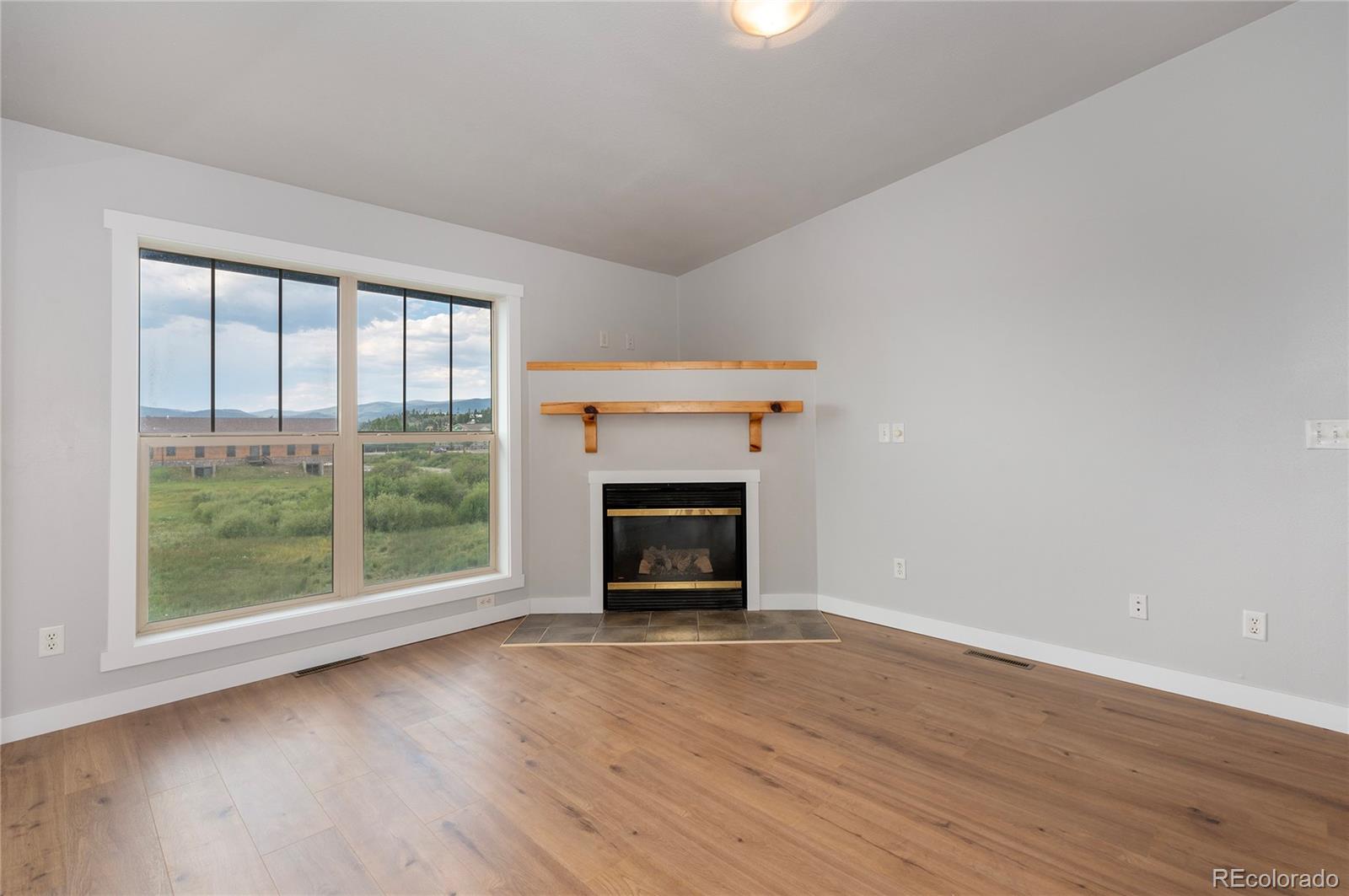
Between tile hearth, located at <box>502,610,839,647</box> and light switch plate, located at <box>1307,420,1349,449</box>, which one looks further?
tile hearth, located at <box>502,610,839,647</box>

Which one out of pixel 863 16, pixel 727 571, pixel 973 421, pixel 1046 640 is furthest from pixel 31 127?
pixel 1046 640

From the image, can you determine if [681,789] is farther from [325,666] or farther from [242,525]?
[242,525]

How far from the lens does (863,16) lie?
6.63ft

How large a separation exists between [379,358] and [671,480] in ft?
6.45

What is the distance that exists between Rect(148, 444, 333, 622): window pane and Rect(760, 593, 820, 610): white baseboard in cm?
264

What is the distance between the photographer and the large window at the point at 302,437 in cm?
284

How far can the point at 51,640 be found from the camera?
243cm

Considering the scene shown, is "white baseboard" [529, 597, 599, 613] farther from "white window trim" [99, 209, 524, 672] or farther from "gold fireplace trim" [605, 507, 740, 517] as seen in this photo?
"gold fireplace trim" [605, 507, 740, 517]

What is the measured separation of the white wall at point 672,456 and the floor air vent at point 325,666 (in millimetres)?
1116

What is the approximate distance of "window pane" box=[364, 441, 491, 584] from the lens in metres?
3.49

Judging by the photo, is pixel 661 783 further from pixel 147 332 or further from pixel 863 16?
pixel 147 332

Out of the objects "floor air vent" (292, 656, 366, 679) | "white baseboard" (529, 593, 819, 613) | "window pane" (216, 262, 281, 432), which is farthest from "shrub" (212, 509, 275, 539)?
"white baseboard" (529, 593, 819, 613)

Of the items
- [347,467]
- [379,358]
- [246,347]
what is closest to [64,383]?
[246,347]

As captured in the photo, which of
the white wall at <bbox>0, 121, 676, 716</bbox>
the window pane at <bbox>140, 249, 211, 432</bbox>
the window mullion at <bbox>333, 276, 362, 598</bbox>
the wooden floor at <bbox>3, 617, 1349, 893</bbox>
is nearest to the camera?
the wooden floor at <bbox>3, 617, 1349, 893</bbox>
